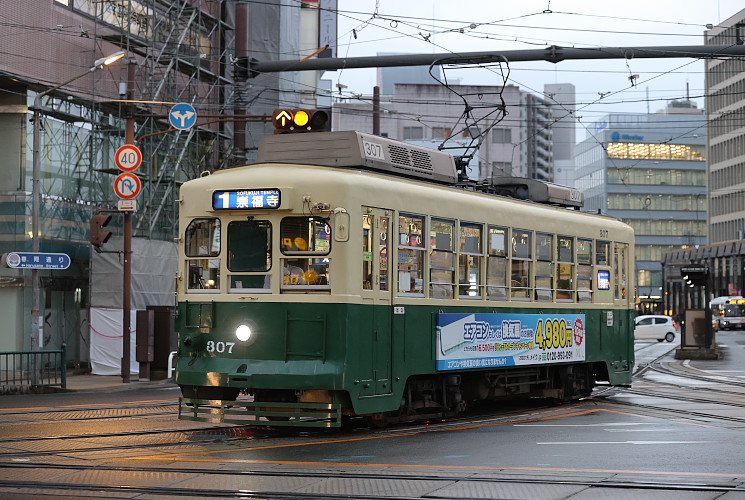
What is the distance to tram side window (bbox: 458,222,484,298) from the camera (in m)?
15.8

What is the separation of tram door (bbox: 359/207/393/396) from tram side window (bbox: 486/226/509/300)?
2450 mm

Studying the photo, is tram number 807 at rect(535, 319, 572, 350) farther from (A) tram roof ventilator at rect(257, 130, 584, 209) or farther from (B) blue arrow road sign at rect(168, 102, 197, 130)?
(B) blue arrow road sign at rect(168, 102, 197, 130)

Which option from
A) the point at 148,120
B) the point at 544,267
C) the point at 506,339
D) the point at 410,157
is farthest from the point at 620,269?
the point at 148,120

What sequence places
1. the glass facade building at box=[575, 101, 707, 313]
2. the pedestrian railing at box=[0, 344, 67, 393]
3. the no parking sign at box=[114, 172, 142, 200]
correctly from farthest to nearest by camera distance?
1. the glass facade building at box=[575, 101, 707, 313]
2. the no parking sign at box=[114, 172, 142, 200]
3. the pedestrian railing at box=[0, 344, 67, 393]

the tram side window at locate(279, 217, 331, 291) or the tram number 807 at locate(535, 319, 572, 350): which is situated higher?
the tram side window at locate(279, 217, 331, 291)

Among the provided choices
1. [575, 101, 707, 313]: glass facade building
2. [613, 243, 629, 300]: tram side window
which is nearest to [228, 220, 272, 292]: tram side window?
[613, 243, 629, 300]: tram side window

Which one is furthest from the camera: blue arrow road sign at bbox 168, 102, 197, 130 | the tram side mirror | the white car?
the white car

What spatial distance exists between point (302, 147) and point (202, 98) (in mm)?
22381

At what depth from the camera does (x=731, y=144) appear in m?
107

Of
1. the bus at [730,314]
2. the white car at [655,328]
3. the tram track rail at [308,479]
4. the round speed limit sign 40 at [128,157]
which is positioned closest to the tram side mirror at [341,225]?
the tram track rail at [308,479]

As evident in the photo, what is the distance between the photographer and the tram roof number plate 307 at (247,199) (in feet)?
45.5

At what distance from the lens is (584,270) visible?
63.3ft

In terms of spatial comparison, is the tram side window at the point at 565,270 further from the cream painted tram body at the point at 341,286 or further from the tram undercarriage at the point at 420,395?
the cream painted tram body at the point at 341,286

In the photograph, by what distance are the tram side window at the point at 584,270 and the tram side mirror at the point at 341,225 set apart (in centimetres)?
646
